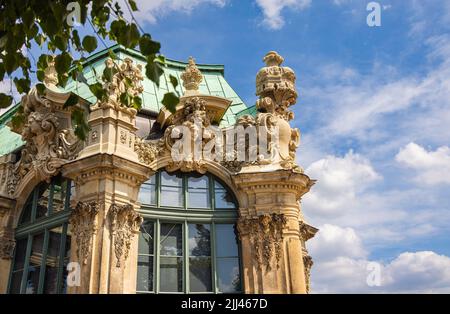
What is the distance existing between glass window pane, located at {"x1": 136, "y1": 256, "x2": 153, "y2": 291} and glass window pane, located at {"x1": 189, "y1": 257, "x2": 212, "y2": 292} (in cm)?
118

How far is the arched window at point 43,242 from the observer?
48.4 ft

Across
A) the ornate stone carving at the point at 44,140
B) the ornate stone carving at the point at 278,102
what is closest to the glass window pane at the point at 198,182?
the ornate stone carving at the point at 278,102

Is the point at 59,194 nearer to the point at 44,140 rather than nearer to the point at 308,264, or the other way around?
the point at 44,140

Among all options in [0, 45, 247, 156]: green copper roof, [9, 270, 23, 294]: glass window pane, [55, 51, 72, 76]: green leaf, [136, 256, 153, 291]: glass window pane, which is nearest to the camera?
[55, 51, 72, 76]: green leaf

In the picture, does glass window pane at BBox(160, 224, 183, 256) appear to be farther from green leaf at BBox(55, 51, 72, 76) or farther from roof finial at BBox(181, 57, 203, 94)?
green leaf at BBox(55, 51, 72, 76)

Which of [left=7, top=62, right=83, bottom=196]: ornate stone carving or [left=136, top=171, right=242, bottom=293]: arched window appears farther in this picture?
[left=7, top=62, right=83, bottom=196]: ornate stone carving

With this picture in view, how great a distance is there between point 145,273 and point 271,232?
12.9 feet

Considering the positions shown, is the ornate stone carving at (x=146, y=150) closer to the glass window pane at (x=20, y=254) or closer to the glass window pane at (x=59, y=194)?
the glass window pane at (x=59, y=194)

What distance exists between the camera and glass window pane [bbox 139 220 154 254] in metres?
14.8

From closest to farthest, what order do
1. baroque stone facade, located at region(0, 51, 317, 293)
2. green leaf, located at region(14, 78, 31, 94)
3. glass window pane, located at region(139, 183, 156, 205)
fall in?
1. green leaf, located at region(14, 78, 31, 94)
2. baroque stone facade, located at region(0, 51, 317, 293)
3. glass window pane, located at region(139, 183, 156, 205)

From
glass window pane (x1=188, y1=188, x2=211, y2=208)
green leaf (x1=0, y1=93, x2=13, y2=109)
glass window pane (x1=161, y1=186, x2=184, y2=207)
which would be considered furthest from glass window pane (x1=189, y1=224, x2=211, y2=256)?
green leaf (x1=0, y1=93, x2=13, y2=109)

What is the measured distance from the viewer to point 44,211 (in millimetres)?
16219
